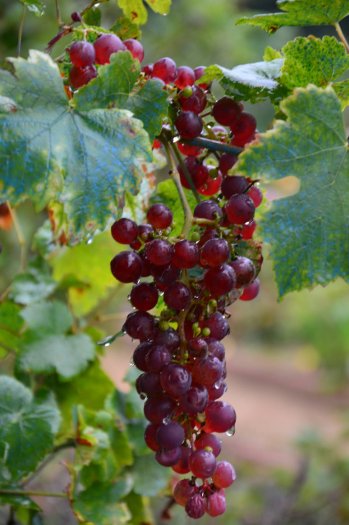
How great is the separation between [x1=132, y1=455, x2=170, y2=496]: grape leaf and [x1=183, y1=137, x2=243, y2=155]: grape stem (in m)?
0.45

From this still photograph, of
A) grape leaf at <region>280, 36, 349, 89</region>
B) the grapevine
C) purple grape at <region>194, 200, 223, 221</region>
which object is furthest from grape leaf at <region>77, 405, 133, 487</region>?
grape leaf at <region>280, 36, 349, 89</region>

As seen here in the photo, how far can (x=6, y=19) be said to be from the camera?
1.55m

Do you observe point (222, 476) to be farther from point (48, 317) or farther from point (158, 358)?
point (48, 317)

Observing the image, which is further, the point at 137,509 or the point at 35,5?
the point at 137,509

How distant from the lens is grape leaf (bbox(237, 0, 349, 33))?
23.0 inches

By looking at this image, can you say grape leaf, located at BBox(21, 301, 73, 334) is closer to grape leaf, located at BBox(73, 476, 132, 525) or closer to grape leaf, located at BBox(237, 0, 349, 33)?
grape leaf, located at BBox(73, 476, 132, 525)

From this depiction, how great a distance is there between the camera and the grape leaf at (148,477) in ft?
2.77

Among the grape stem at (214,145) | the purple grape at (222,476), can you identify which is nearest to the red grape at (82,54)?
the grape stem at (214,145)

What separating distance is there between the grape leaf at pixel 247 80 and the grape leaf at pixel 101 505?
1.56ft

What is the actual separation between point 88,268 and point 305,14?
49cm

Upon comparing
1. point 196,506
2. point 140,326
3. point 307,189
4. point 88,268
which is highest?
point 88,268

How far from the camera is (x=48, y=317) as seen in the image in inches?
34.8

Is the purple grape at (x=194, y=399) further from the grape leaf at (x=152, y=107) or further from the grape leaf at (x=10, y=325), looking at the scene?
the grape leaf at (x=10, y=325)

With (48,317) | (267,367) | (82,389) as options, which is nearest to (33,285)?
(48,317)
